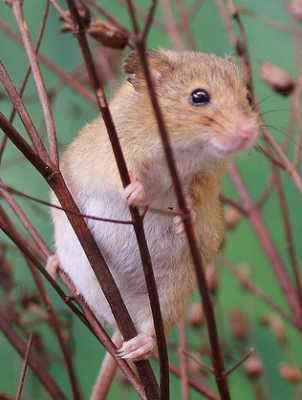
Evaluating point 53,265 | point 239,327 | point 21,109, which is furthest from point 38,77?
point 239,327

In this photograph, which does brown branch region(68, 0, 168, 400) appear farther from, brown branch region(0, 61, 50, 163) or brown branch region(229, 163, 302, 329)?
brown branch region(229, 163, 302, 329)

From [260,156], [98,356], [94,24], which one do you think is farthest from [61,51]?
[94,24]

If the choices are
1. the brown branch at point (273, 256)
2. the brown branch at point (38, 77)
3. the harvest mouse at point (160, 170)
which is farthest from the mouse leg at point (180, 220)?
the brown branch at point (273, 256)

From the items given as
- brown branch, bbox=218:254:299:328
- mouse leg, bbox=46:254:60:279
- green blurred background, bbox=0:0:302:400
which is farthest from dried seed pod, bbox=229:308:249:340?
mouse leg, bbox=46:254:60:279

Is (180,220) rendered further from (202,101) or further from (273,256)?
(273,256)

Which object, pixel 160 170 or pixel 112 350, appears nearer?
pixel 112 350

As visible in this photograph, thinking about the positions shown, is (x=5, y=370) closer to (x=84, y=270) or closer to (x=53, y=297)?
(x=53, y=297)

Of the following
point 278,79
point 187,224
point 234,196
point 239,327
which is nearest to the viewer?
point 187,224

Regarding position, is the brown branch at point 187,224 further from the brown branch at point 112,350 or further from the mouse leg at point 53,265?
the mouse leg at point 53,265
